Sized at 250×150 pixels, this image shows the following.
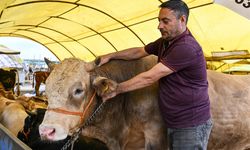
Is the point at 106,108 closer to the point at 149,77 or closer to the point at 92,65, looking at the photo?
the point at 92,65

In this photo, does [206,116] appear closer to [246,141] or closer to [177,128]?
[177,128]

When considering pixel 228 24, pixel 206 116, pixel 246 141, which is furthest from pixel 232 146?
pixel 228 24

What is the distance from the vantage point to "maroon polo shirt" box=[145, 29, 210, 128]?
2.84 meters

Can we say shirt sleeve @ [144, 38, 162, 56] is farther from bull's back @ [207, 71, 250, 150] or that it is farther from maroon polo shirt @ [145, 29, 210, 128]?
bull's back @ [207, 71, 250, 150]

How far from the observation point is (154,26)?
9.45 metres

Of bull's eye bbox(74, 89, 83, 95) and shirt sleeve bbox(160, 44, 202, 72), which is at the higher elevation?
shirt sleeve bbox(160, 44, 202, 72)

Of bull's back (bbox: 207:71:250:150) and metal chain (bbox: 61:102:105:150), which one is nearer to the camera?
metal chain (bbox: 61:102:105:150)

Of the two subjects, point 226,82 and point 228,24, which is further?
point 228,24

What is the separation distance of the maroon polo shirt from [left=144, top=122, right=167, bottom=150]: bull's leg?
0.32 meters

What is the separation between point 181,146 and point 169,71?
67 centimetres

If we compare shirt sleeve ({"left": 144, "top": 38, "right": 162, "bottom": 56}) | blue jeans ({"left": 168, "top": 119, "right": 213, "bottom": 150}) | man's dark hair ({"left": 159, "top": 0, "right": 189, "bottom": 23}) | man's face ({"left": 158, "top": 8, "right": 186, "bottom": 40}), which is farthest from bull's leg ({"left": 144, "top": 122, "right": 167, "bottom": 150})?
man's dark hair ({"left": 159, "top": 0, "right": 189, "bottom": 23})

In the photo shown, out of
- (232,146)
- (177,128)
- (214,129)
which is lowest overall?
(232,146)

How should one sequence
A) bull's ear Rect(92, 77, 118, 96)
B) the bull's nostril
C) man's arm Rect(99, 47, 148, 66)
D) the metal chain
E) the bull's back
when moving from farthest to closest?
1. the bull's back
2. man's arm Rect(99, 47, 148, 66)
3. the metal chain
4. bull's ear Rect(92, 77, 118, 96)
5. the bull's nostril

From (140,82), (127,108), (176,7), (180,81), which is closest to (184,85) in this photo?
(180,81)
